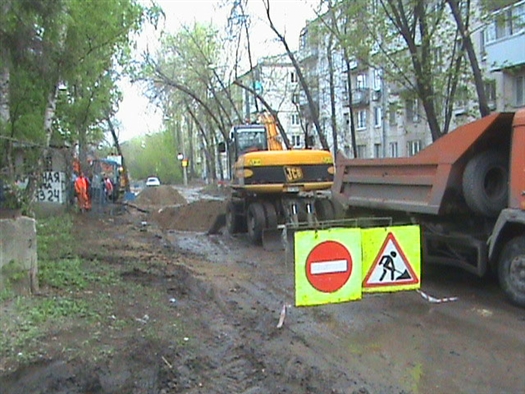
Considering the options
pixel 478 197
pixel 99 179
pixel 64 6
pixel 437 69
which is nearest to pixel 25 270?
pixel 64 6

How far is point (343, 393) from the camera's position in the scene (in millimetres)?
5441

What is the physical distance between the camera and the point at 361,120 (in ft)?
163

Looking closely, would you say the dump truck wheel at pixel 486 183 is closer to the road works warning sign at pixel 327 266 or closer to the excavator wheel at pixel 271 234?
the road works warning sign at pixel 327 266

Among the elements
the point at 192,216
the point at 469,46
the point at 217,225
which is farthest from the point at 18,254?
the point at 192,216

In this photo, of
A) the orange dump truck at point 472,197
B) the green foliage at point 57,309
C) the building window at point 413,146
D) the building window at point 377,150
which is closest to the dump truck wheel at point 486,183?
the orange dump truck at point 472,197

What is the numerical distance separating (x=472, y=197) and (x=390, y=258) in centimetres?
179

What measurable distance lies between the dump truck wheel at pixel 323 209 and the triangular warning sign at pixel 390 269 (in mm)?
7071

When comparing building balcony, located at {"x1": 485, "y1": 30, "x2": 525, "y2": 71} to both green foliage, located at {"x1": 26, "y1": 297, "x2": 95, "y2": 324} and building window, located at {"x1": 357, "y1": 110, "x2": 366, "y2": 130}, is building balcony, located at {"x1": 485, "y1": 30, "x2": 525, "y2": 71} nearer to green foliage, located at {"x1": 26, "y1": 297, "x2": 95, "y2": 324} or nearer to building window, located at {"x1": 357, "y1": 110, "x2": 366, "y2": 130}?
building window, located at {"x1": 357, "y1": 110, "x2": 366, "y2": 130}

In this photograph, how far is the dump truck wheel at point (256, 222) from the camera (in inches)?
638

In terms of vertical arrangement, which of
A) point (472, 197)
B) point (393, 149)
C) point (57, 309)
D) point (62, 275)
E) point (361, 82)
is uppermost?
point (361, 82)

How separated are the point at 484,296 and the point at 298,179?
7.00 meters

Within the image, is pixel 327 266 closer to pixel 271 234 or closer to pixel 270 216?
pixel 271 234

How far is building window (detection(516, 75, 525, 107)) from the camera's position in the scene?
3062cm

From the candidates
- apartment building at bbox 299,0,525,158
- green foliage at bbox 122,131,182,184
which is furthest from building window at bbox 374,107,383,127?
green foliage at bbox 122,131,182,184
